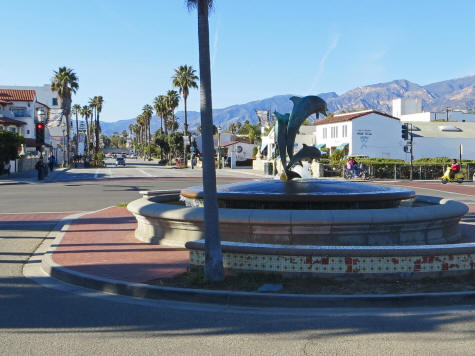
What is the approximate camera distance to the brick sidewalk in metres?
8.07

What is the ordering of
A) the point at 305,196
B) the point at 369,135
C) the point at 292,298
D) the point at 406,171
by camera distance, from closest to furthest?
the point at 292,298
the point at 305,196
the point at 406,171
the point at 369,135

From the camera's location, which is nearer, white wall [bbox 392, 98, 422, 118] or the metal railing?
the metal railing

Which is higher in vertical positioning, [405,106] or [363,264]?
[405,106]

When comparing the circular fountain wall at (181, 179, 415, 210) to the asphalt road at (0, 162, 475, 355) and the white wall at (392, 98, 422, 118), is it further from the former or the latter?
the white wall at (392, 98, 422, 118)

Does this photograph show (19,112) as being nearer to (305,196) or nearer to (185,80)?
(185,80)

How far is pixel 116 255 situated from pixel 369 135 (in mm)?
50970

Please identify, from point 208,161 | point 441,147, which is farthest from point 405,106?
point 208,161

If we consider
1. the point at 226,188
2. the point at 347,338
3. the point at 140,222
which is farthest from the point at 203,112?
the point at 226,188

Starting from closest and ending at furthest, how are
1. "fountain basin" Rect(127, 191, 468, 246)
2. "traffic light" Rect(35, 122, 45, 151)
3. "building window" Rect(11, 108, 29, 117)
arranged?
"fountain basin" Rect(127, 191, 468, 246), "traffic light" Rect(35, 122, 45, 151), "building window" Rect(11, 108, 29, 117)

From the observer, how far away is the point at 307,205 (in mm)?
11344

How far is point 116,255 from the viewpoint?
9469 millimetres

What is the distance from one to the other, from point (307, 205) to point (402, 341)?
615cm

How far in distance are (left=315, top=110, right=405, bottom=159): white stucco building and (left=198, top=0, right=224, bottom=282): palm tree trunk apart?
5093 cm

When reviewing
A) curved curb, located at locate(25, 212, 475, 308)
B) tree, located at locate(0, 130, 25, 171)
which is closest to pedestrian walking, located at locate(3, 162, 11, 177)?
tree, located at locate(0, 130, 25, 171)
